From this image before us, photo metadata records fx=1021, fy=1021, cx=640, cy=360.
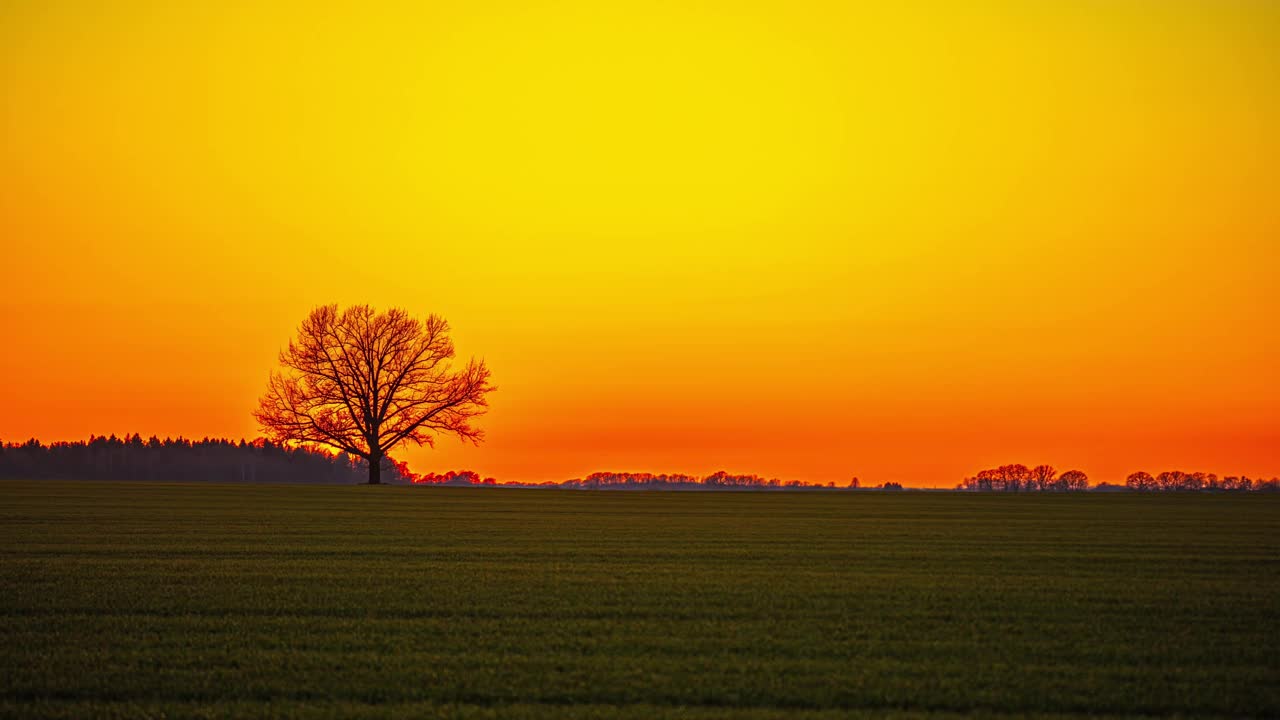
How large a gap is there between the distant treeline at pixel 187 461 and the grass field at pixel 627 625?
90.0 metres

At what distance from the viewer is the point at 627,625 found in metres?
12.3

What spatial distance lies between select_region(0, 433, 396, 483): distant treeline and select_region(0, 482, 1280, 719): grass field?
9002cm

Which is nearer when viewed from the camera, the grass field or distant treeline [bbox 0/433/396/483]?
the grass field

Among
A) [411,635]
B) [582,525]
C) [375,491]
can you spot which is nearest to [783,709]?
[411,635]

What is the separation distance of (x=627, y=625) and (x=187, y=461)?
382ft

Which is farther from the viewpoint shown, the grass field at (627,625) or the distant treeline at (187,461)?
the distant treeline at (187,461)

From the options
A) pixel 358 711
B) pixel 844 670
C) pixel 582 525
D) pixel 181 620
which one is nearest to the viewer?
pixel 358 711

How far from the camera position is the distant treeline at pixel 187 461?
356ft

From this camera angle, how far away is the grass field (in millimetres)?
9086

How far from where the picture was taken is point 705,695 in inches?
360

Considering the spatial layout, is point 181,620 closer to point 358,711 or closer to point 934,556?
point 358,711

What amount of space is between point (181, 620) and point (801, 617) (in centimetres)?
774

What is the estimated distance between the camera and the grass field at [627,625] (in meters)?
9.09

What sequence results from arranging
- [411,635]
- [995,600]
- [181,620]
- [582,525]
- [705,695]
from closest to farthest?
[705,695], [411,635], [181,620], [995,600], [582,525]
